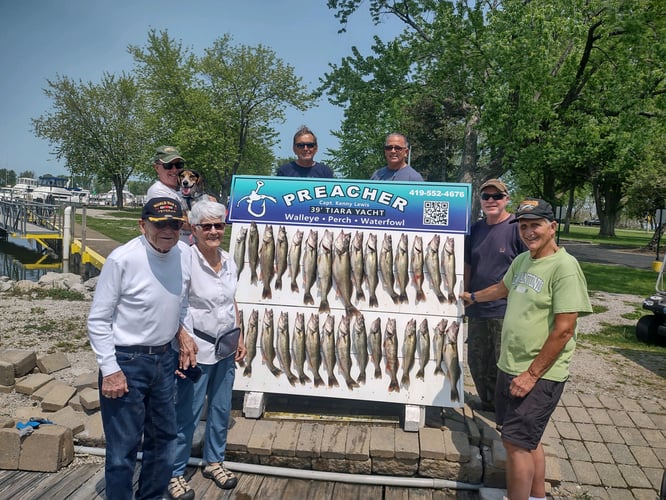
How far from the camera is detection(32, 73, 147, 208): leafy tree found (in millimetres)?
52500

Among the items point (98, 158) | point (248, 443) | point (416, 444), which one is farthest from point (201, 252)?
point (98, 158)

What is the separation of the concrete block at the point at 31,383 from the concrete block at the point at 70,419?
40.4 inches

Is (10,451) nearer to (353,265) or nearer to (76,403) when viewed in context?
(76,403)

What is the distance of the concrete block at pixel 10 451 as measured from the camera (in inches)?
154

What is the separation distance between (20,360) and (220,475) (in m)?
3.42

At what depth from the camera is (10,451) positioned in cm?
393

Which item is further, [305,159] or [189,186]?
[305,159]

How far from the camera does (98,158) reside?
5375 centimetres

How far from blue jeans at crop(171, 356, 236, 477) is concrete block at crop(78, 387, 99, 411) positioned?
1.46 metres

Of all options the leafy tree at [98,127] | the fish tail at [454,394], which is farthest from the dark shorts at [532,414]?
the leafy tree at [98,127]

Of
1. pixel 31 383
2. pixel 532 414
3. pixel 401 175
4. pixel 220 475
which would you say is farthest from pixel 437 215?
pixel 31 383

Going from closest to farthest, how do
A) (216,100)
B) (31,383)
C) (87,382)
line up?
1. (87,382)
2. (31,383)
3. (216,100)

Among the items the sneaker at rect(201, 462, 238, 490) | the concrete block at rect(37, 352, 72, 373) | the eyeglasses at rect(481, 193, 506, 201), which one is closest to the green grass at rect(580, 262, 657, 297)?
the eyeglasses at rect(481, 193, 506, 201)

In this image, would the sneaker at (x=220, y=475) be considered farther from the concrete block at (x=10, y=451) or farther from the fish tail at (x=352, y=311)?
the fish tail at (x=352, y=311)
